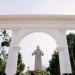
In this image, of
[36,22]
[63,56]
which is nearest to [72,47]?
[63,56]

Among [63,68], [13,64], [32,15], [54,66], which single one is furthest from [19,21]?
[54,66]

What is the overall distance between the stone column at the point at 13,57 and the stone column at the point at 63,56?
130 inches

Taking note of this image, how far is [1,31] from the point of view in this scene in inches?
571

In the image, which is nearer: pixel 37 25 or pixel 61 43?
pixel 61 43

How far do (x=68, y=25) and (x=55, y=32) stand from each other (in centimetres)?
115

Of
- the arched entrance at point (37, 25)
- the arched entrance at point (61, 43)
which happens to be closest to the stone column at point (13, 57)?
the arched entrance at point (37, 25)

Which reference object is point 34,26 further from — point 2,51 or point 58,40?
point 2,51

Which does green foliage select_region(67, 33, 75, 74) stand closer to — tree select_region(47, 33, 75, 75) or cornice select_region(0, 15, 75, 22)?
tree select_region(47, 33, 75, 75)

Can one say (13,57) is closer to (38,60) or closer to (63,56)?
(38,60)

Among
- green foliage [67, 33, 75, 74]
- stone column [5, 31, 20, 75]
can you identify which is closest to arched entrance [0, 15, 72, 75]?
stone column [5, 31, 20, 75]

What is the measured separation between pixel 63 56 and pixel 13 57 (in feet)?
12.3

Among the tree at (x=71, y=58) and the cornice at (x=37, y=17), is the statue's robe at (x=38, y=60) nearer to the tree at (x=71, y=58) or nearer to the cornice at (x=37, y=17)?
the cornice at (x=37, y=17)

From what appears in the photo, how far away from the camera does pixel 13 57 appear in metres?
13.3

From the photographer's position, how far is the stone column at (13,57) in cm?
1281
